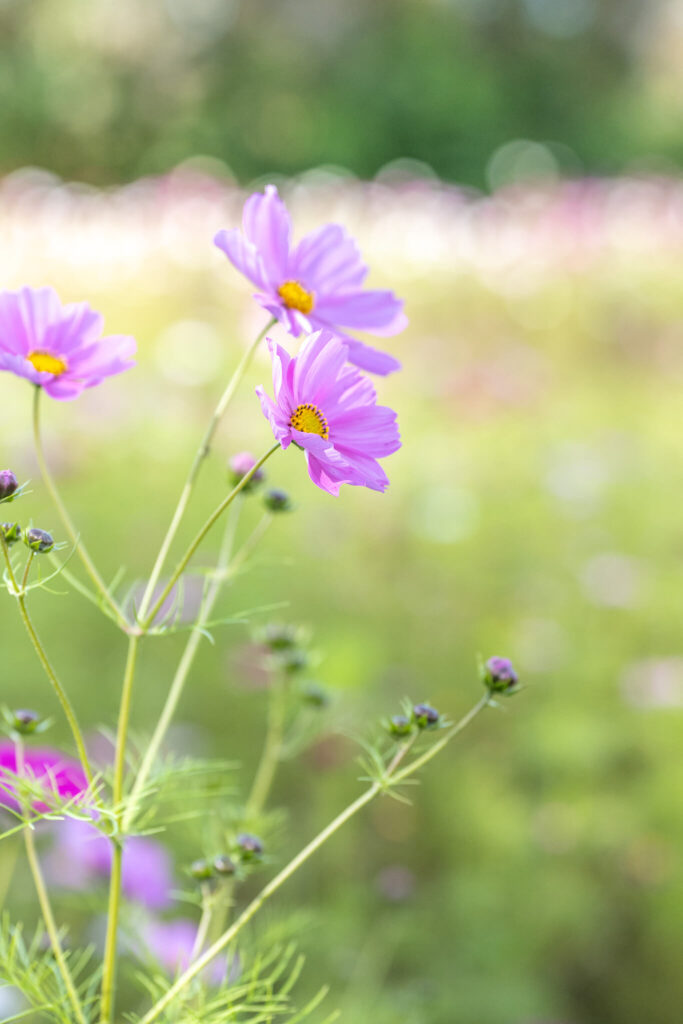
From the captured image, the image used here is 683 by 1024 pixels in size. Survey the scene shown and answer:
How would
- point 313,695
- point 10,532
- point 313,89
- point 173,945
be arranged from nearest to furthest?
point 10,532, point 313,695, point 173,945, point 313,89

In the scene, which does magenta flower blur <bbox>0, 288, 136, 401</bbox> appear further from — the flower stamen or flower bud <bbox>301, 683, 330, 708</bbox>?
flower bud <bbox>301, 683, 330, 708</bbox>

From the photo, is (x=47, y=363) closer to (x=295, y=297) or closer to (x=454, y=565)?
(x=295, y=297)

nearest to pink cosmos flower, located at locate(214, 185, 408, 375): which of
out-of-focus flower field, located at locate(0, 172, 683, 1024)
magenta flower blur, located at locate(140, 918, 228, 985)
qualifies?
out-of-focus flower field, located at locate(0, 172, 683, 1024)

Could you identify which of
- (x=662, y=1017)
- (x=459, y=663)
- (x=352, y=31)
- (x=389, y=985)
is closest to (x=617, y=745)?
(x=459, y=663)

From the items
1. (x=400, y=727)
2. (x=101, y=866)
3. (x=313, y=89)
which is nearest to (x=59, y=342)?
(x=400, y=727)

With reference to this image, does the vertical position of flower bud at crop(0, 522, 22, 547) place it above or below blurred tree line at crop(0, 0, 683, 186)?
below
